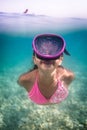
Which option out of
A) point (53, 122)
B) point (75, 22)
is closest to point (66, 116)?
point (53, 122)

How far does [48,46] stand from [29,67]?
561mm

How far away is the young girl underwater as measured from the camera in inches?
107

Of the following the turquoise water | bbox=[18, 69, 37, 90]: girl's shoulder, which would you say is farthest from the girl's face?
the turquoise water

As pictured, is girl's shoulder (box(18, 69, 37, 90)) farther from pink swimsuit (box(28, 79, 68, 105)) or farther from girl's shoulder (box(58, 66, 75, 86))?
girl's shoulder (box(58, 66, 75, 86))

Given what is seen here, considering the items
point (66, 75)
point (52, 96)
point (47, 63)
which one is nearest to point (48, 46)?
point (47, 63)

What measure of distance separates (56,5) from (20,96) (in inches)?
49.5

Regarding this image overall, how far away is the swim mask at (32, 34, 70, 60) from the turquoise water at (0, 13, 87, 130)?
1.58 ft

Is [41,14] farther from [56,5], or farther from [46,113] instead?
[46,113]

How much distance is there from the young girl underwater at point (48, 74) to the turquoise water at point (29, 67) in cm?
16

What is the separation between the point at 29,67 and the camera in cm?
323

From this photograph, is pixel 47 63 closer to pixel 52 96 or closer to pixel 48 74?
pixel 48 74

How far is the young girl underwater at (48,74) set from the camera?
2.72 m

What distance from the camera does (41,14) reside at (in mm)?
3322

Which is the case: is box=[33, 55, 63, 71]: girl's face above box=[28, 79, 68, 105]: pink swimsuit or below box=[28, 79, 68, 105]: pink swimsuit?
above
